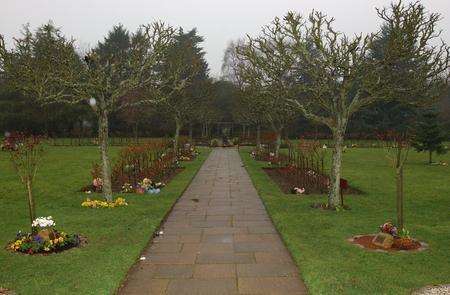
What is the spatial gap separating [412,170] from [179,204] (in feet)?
45.9

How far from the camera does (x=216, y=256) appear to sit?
7621mm

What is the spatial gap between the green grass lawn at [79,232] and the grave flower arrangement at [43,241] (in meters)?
0.20

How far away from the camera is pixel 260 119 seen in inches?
1246

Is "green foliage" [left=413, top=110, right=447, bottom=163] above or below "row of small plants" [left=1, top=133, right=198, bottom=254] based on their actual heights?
above

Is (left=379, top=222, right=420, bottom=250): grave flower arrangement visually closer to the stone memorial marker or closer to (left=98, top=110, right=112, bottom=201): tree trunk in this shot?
the stone memorial marker

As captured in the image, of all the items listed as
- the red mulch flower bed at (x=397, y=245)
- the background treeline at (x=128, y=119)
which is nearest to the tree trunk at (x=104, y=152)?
the red mulch flower bed at (x=397, y=245)

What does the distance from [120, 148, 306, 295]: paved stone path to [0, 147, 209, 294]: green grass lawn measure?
34 cm

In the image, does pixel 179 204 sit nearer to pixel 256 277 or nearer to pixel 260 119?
pixel 256 277

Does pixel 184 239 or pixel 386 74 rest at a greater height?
pixel 386 74

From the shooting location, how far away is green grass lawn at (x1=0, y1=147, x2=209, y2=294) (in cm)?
623

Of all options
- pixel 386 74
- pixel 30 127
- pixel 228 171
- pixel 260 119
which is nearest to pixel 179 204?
pixel 386 74

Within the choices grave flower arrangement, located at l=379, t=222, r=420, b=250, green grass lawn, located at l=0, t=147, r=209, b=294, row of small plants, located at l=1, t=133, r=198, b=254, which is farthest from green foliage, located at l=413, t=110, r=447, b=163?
grave flower arrangement, located at l=379, t=222, r=420, b=250

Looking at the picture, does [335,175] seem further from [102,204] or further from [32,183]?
[32,183]

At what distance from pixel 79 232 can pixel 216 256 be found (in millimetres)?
3150
